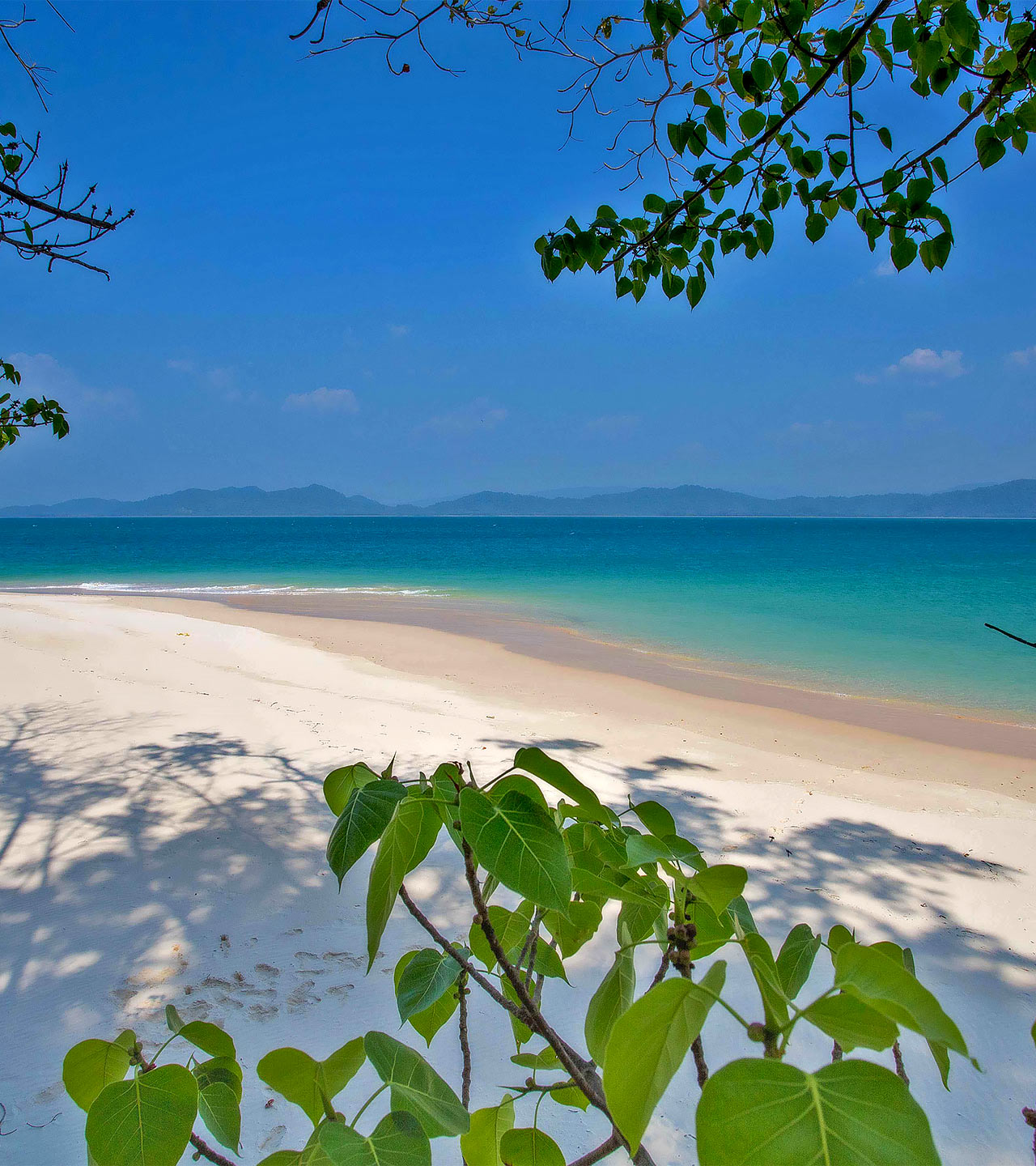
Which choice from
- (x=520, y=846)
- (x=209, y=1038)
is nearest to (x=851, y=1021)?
(x=520, y=846)

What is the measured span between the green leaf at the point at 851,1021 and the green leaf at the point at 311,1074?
0.41 metres

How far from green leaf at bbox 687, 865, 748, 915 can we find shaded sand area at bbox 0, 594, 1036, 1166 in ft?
4.81

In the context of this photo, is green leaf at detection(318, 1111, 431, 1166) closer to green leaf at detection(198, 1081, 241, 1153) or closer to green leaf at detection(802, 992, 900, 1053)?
green leaf at detection(198, 1081, 241, 1153)

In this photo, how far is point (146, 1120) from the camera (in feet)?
1.66

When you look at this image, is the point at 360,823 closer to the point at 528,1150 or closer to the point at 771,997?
the point at 771,997

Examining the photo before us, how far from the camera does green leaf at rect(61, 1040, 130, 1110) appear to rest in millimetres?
601

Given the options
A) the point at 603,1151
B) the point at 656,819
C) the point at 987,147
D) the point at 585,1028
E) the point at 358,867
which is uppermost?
the point at 987,147

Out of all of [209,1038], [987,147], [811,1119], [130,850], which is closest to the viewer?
[811,1119]

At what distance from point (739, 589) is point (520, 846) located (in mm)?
26681

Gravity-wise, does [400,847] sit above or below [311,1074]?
above

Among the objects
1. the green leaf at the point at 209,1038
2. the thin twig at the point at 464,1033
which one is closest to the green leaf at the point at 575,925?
the thin twig at the point at 464,1033

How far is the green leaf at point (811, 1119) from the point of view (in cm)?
29

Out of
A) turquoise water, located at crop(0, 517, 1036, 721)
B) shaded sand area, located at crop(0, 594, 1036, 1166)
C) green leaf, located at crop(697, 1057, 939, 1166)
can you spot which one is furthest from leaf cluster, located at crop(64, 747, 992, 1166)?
turquoise water, located at crop(0, 517, 1036, 721)

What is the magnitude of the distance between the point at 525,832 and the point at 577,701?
24.9ft
